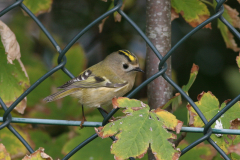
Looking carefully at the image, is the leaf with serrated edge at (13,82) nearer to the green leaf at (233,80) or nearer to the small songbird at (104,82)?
the small songbird at (104,82)

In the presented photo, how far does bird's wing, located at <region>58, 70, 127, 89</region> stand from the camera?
1418 millimetres

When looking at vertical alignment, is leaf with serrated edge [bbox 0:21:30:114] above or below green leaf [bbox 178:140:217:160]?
above

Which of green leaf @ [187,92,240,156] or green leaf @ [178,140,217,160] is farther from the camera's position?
green leaf @ [178,140,217,160]

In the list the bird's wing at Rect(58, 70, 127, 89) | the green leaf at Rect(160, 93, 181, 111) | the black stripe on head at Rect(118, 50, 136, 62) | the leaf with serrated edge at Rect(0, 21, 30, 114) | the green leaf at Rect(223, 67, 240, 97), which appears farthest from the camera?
the green leaf at Rect(223, 67, 240, 97)

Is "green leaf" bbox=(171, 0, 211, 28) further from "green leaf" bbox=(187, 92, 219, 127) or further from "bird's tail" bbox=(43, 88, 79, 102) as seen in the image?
"bird's tail" bbox=(43, 88, 79, 102)

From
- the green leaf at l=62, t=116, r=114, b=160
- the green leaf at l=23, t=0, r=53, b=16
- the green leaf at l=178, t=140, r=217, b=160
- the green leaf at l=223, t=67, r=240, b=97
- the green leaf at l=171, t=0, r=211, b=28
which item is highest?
the green leaf at l=23, t=0, r=53, b=16

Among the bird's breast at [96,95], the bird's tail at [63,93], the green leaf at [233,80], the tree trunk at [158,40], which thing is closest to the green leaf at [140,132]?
the tree trunk at [158,40]

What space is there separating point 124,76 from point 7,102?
0.73 meters

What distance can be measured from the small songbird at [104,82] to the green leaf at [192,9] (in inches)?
18.0

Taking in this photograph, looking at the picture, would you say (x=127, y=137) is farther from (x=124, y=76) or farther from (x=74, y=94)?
(x=124, y=76)

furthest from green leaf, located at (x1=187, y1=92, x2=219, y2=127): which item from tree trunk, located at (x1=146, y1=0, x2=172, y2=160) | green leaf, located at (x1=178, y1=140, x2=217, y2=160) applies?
green leaf, located at (x1=178, y1=140, x2=217, y2=160)

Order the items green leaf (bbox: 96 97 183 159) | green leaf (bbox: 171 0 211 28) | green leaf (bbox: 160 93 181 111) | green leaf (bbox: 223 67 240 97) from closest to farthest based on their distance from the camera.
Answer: green leaf (bbox: 96 97 183 159) → green leaf (bbox: 160 93 181 111) → green leaf (bbox: 171 0 211 28) → green leaf (bbox: 223 67 240 97)

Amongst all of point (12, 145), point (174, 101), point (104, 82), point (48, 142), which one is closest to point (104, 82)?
point (104, 82)

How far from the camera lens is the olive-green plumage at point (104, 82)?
1469mm
